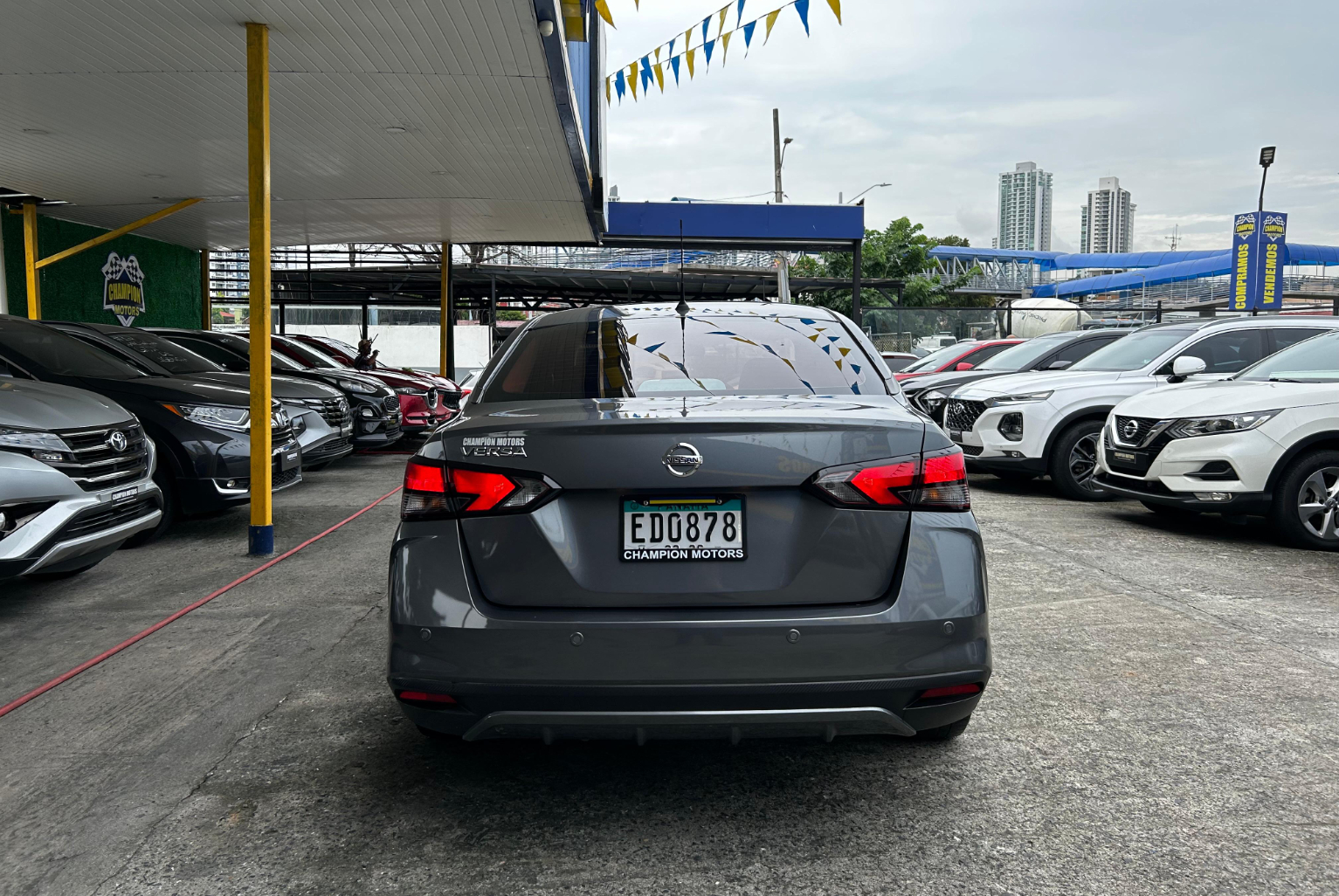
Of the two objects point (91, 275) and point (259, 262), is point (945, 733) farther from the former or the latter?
point (91, 275)

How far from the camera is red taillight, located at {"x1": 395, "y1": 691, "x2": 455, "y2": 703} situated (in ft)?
9.14

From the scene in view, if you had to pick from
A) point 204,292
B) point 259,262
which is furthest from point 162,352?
point 204,292

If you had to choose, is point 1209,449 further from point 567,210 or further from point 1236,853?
point 567,210

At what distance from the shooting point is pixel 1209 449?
23.9ft

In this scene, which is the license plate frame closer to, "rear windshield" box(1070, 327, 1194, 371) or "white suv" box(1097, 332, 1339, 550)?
"white suv" box(1097, 332, 1339, 550)

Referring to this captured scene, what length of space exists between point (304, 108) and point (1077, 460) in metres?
7.80

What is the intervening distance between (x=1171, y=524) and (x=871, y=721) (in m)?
6.54

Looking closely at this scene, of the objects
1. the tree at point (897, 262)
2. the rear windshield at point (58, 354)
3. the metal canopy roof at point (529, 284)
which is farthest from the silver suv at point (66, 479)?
the tree at point (897, 262)

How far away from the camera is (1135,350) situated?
421 inches

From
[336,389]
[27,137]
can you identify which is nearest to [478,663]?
[336,389]

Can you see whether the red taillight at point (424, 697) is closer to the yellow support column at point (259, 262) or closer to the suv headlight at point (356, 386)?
the yellow support column at point (259, 262)

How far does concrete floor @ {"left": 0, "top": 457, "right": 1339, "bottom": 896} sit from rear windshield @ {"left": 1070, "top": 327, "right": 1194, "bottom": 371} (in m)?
5.62

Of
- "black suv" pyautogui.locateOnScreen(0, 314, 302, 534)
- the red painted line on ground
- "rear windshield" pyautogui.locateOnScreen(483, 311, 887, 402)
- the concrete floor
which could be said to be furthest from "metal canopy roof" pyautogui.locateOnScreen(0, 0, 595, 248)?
the concrete floor

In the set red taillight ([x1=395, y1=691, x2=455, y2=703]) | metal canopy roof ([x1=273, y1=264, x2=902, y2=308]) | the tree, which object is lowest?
red taillight ([x1=395, y1=691, x2=455, y2=703])
